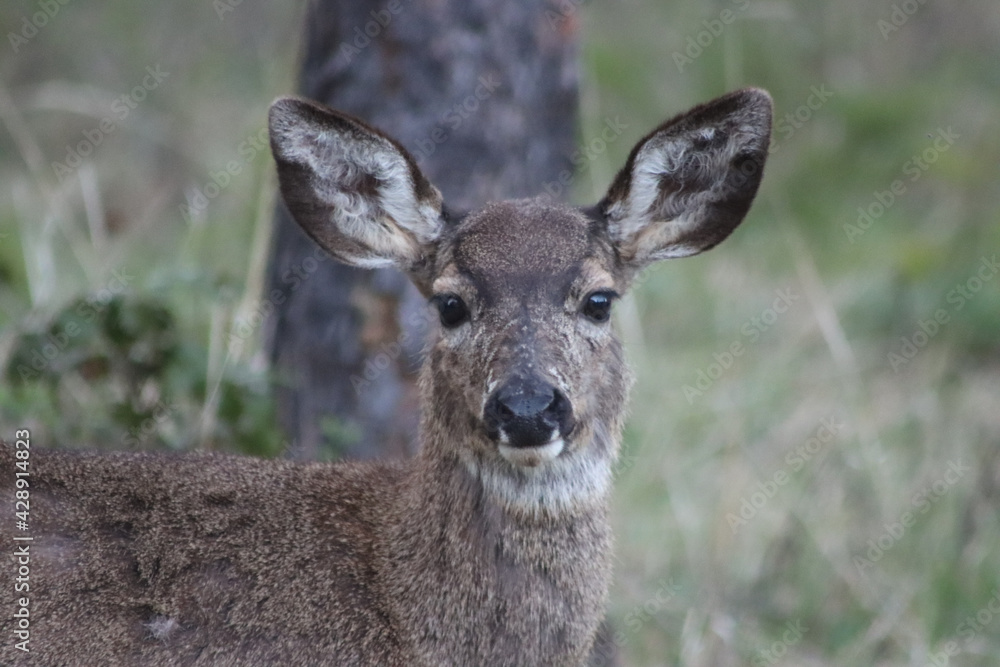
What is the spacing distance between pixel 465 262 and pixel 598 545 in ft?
3.62

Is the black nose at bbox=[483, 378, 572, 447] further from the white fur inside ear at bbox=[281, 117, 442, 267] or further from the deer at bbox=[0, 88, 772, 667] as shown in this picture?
the white fur inside ear at bbox=[281, 117, 442, 267]

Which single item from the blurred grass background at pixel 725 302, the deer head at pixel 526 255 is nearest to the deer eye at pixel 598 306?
the deer head at pixel 526 255

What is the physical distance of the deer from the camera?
4.42 m

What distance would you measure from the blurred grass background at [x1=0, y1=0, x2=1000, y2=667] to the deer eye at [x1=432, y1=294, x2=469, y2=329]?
5.09 ft

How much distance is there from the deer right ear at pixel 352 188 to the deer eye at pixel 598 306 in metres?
0.71

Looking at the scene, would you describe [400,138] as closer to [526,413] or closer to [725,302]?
[526,413]

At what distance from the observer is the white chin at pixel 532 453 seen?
4387 millimetres

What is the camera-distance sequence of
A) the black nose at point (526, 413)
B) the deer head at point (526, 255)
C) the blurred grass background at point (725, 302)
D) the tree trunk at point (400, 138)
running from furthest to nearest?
1. the tree trunk at point (400, 138)
2. the blurred grass background at point (725, 302)
3. the deer head at point (526, 255)
4. the black nose at point (526, 413)

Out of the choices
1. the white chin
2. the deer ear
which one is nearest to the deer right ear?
the deer ear

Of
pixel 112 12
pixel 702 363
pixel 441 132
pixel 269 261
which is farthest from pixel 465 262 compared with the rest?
pixel 112 12

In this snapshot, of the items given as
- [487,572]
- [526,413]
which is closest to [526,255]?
[526,413]

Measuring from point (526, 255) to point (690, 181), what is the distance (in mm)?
840

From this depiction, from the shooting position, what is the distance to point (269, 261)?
7.06m

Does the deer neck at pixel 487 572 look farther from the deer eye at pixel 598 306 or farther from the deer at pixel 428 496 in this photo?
the deer eye at pixel 598 306
